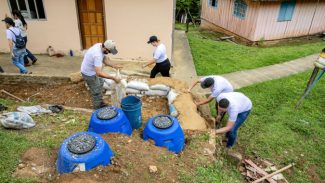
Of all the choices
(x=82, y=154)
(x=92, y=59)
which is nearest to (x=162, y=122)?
(x=82, y=154)

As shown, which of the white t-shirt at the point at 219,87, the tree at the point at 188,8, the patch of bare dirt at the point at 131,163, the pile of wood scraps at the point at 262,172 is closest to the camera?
the patch of bare dirt at the point at 131,163

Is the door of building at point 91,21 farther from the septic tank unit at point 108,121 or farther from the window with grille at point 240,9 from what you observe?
the window with grille at point 240,9

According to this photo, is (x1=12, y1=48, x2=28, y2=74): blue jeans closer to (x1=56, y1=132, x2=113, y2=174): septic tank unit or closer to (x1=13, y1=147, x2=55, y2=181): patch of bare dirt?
(x1=13, y1=147, x2=55, y2=181): patch of bare dirt

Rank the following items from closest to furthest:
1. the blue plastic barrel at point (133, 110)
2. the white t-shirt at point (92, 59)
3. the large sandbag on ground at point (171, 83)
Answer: the blue plastic barrel at point (133, 110) < the white t-shirt at point (92, 59) < the large sandbag on ground at point (171, 83)

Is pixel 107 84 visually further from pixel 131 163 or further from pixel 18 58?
pixel 131 163

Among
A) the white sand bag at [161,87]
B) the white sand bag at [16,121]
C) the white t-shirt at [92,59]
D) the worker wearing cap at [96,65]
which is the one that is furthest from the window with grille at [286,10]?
the white sand bag at [16,121]

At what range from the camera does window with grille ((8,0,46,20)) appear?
845cm

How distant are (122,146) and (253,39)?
11802 mm

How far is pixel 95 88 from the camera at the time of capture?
5.45 meters

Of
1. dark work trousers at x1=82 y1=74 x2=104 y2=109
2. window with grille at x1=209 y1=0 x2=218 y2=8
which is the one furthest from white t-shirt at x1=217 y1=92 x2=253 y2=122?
window with grille at x1=209 y1=0 x2=218 y2=8

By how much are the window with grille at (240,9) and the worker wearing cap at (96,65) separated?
36.3 feet

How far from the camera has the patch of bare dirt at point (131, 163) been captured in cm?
340

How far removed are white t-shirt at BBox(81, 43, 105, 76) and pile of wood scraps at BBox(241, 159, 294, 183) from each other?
3.41 meters

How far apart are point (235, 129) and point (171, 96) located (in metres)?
1.62
